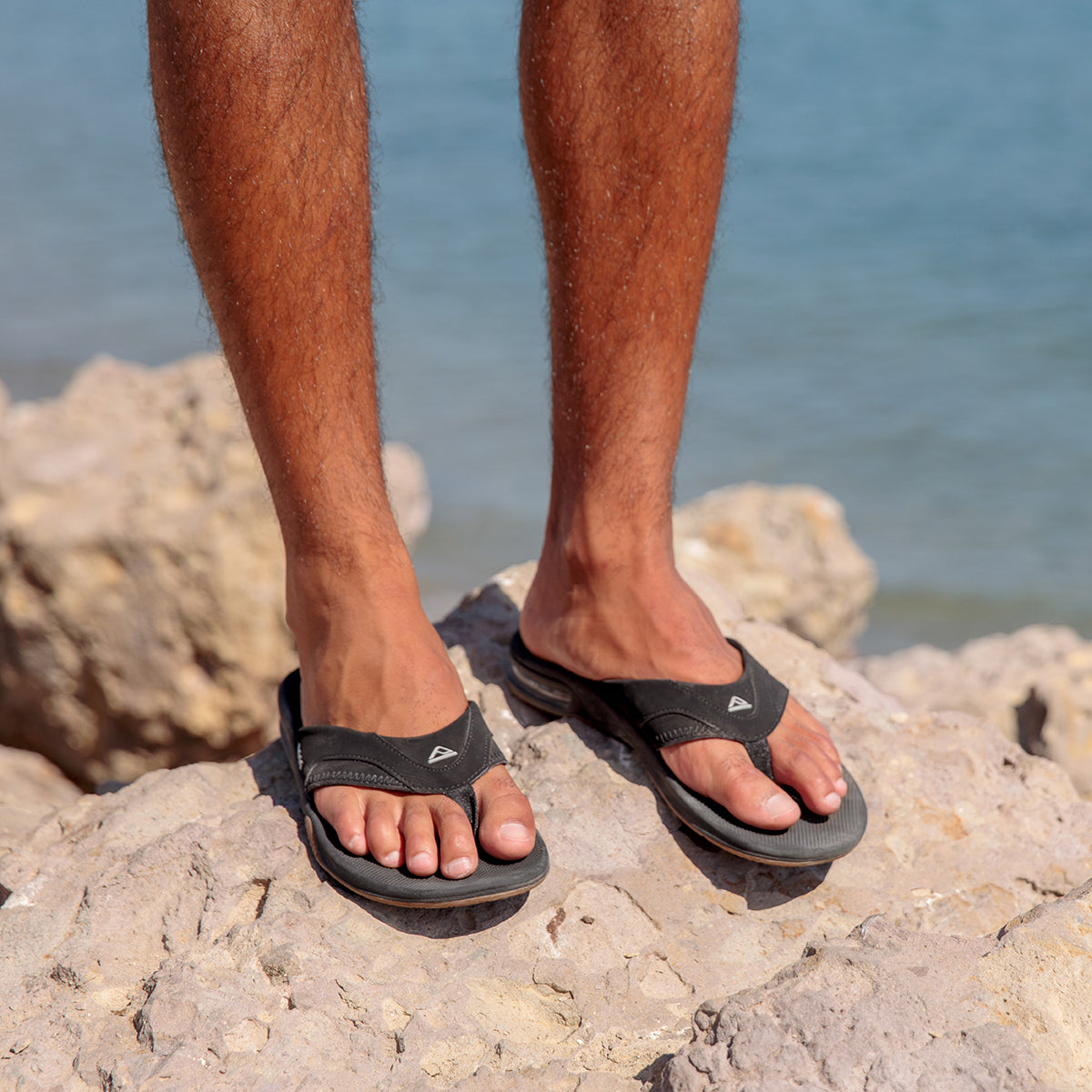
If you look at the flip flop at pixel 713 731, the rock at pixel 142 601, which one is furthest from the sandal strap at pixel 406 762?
the rock at pixel 142 601

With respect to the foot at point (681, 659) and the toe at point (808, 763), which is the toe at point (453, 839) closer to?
the foot at point (681, 659)

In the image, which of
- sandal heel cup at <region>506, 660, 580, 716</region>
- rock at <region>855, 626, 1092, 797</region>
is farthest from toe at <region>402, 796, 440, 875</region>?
rock at <region>855, 626, 1092, 797</region>

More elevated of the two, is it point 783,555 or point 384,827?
point 384,827

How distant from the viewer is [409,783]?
4.68 feet

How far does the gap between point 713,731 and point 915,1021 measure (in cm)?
52

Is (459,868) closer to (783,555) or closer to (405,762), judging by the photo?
(405,762)

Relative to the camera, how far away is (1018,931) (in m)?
1.13

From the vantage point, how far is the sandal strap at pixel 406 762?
4.68 ft

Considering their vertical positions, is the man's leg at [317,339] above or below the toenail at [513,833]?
above

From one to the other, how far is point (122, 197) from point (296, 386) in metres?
9.47

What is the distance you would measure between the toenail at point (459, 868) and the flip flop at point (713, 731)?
12.8 inches

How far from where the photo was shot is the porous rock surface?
1.18 meters

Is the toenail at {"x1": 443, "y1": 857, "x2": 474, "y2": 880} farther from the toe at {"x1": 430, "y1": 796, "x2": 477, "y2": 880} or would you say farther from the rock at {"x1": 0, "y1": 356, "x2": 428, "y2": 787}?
the rock at {"x1": 0, "y1": 356, "x2": 428, "y2": 787}

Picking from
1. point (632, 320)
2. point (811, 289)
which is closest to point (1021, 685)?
point (632, 320)
